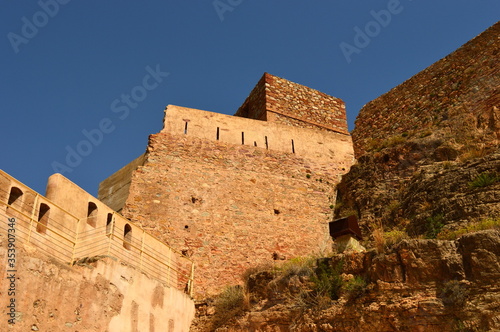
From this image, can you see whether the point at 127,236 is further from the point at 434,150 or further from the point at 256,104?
the point at 256,104

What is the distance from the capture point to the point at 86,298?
8.07 m

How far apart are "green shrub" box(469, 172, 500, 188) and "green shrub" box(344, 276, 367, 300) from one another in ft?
12.3

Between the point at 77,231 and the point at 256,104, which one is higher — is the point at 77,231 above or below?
below

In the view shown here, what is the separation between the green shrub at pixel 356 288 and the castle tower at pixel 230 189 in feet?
12.7

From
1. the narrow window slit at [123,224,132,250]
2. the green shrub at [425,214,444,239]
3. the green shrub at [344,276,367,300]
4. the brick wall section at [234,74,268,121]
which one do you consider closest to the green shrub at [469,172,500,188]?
the green shrub at [425,214,444,239]

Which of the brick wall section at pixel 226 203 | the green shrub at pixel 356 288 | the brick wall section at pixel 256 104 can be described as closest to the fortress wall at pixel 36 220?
the brick wall section at pixel 226 203

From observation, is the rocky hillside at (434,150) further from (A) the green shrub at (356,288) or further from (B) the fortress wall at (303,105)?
(A) the green shrub at (356,288)

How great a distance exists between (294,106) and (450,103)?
5006 millimetres

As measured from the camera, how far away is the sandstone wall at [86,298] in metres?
7.19

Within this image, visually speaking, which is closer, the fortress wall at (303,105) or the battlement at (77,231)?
the battlement at (77,231)

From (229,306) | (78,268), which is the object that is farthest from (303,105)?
(78,268)

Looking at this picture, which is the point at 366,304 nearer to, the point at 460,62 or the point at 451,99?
the point at 451,99

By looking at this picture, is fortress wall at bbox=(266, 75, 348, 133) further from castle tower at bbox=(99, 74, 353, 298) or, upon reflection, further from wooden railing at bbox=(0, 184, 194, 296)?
wooden railing at bbox=(0, 184, 194, 296)

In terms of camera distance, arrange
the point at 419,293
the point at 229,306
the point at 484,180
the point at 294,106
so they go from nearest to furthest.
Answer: the point at 419,293
the point at 229,306
the point at 484,180
the point at 294,106
